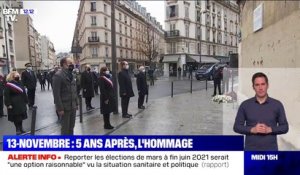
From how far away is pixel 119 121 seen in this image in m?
7.06

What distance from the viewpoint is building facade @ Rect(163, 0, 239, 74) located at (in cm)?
579

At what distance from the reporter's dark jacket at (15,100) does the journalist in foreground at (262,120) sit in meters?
5.01

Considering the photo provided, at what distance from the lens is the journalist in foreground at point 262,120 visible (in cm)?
255

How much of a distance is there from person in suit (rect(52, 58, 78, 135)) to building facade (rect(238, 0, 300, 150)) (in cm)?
280

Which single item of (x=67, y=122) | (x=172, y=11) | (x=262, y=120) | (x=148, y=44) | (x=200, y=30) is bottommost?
(x=67, y=122)

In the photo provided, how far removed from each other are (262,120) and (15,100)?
5.22 metres

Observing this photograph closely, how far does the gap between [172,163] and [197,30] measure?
3.99 m

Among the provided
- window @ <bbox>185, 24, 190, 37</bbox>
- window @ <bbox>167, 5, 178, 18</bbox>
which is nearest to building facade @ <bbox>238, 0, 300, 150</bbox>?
window @ <bbox>185, 24, 190, 37</bbox>

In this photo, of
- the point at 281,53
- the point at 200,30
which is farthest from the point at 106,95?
the point at 281,53

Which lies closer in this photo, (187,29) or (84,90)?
(187,29)

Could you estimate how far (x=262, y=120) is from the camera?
2.56 meters

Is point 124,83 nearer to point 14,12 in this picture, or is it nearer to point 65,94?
point 65,94

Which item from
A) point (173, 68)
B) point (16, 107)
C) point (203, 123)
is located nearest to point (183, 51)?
point (173, 68)

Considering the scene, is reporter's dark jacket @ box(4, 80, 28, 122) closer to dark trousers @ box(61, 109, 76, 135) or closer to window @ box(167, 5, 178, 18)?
dark trousers @ box(61, 109, 76, 135)
